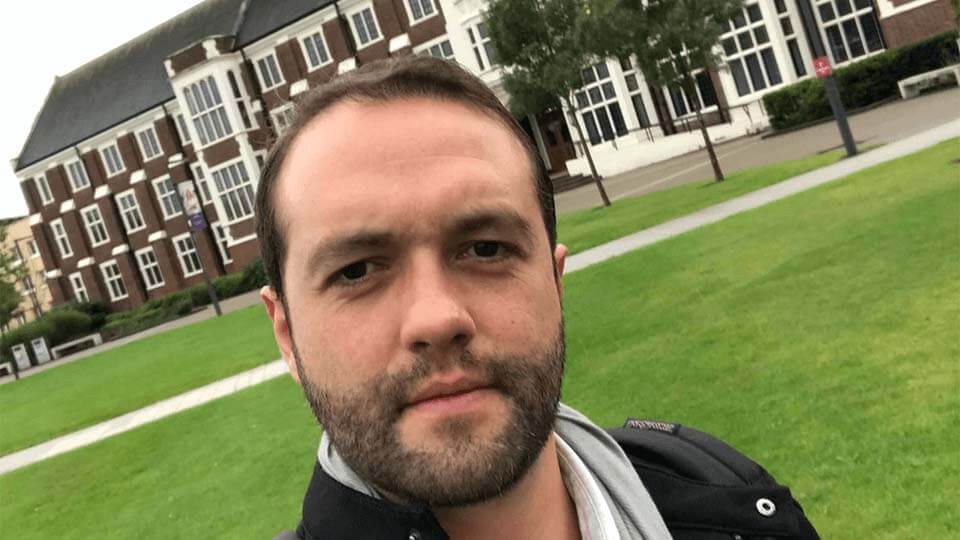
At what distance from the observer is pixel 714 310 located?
893 cm

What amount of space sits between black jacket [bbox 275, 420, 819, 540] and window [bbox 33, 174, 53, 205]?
5867cm

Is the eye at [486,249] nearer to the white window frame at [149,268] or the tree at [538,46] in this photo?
the tree at [538,46]

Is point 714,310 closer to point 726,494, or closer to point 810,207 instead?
point 810,207

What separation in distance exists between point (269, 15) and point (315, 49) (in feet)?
13.0

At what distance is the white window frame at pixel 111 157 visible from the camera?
49.9 meters

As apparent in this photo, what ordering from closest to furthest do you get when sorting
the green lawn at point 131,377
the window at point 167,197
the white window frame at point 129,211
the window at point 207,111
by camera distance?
the green lawn at point 131,377
the window at point 207,111
the window at point 167,197
the white window frame at point 129,211

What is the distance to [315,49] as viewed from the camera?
4222 cm

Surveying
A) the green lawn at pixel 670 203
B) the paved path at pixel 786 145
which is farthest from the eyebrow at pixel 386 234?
the paved path at pixel 786 145

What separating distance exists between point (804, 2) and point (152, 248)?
4047 centimetres

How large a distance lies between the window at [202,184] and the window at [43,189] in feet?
43.6

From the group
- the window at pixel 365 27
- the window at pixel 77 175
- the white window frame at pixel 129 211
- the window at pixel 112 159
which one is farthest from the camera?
the window at pixel 77 175

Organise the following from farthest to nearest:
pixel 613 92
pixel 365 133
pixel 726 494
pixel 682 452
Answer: pixel 613 92 → pixel 682 452 → pixel 726 494 → pixel 365 133

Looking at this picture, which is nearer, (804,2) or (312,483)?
(312,483)

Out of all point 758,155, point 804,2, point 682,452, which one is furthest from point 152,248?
point 682,452
